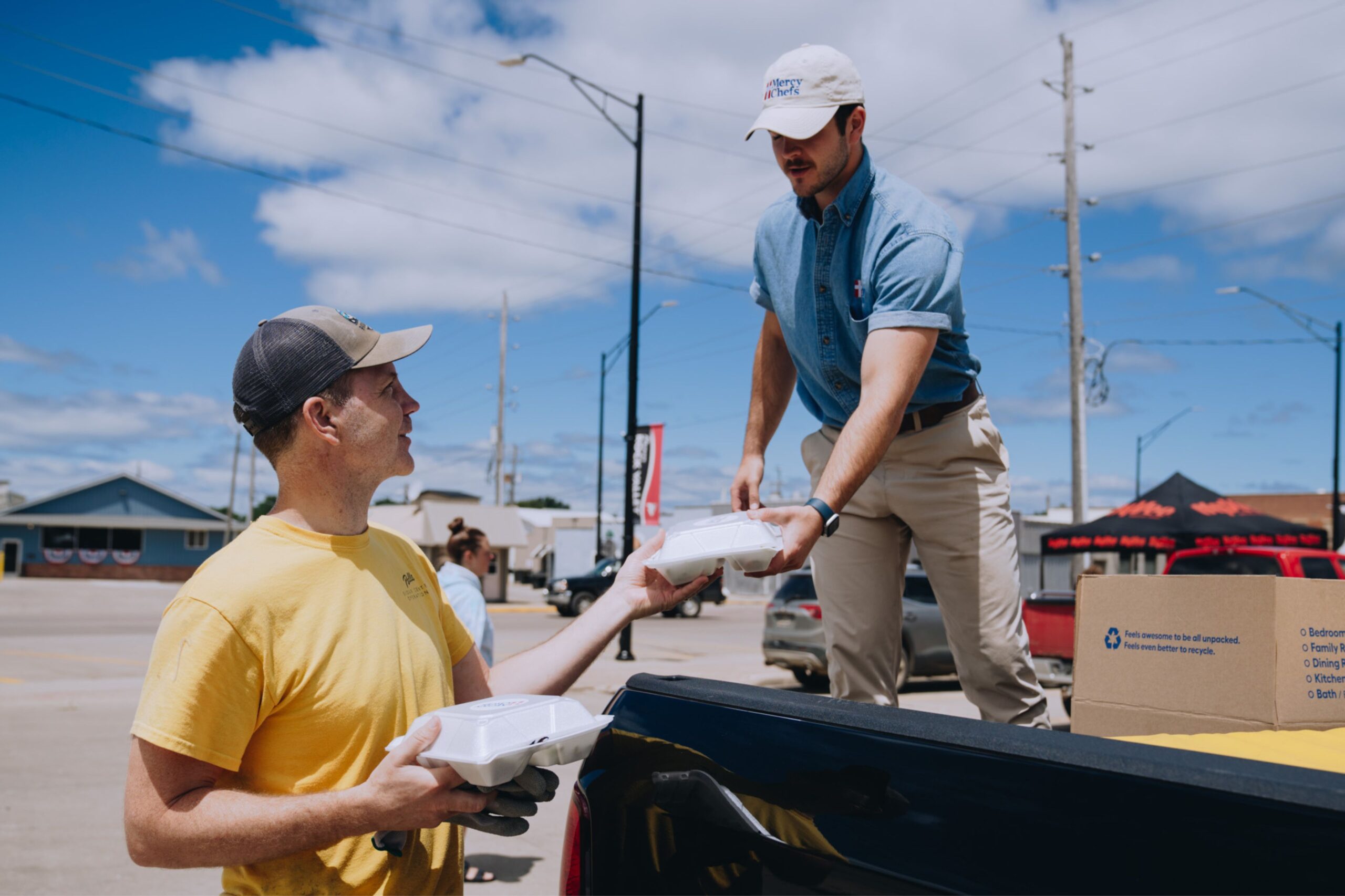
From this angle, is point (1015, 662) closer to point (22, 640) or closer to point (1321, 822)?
point (1321, 822)

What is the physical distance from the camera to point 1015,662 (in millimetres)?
2494

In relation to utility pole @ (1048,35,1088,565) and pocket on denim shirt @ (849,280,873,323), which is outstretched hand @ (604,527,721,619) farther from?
utility pole @ (1048,35,1088,565)

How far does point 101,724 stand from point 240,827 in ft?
28.8

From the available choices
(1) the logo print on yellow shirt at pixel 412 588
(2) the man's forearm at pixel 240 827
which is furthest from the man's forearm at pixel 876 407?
(2) the man's forearm at pixel 240 827

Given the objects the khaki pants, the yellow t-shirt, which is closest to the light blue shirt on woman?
the khaki pants

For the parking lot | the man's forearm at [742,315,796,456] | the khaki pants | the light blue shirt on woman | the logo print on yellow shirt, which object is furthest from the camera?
the light blue shirt on woman

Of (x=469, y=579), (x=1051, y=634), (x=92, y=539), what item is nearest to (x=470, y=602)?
(x=469, y=579)

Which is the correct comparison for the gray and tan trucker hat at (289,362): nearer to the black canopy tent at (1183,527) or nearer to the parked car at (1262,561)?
the parked car at (1262,561)

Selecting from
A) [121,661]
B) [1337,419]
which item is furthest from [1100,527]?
[1337,419]

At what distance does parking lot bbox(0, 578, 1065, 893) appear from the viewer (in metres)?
4.72

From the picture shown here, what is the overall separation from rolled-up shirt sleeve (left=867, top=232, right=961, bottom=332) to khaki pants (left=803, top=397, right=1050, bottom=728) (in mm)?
366

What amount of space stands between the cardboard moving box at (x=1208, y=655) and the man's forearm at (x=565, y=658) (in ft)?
3.28

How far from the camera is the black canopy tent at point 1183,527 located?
13.6 m

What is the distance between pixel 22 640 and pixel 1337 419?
1193 inches
